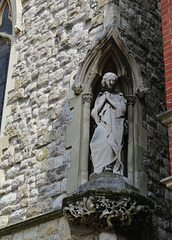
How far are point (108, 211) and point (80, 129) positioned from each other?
1.54 metres

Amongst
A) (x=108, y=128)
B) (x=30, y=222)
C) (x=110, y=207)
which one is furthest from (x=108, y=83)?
(x=30, y=222)

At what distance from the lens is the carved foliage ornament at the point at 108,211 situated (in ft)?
20.5

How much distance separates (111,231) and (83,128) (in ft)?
5.50

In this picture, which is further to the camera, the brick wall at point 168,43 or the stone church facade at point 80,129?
the stone church facade at point 80,129

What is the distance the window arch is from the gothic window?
2.92m

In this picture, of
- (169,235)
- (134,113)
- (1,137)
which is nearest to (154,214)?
(169,235)

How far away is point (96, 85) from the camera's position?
25.2ft

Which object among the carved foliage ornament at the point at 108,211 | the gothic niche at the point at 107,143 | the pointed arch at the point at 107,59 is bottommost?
the carved foliage ornament at the point at 108,211

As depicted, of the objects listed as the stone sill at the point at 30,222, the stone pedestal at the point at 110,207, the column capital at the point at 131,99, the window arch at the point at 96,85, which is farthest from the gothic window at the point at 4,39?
the stone pedestal at the point at 110,207

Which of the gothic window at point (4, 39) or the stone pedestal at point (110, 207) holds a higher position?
the gothic window at point (4, 39)

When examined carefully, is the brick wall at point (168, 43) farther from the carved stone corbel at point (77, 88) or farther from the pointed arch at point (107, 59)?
the carved stone corbel at point (77, 88)

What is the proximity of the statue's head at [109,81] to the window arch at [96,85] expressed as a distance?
205 mm

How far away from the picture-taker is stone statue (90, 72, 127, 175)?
22.4 feet

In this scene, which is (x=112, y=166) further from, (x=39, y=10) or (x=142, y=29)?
(x=39, y=10)
